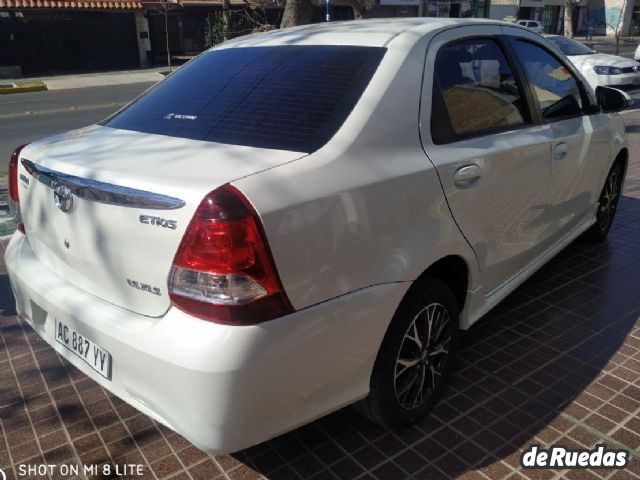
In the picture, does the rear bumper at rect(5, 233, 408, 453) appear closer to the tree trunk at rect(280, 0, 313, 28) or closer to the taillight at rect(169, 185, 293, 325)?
the taillight at rect(169, 185, 293, 325)

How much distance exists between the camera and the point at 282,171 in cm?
207

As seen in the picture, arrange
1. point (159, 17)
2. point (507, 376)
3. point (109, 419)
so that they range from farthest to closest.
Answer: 1. point (159, 17)
2. point (507, 376)
3. point (109, 419)

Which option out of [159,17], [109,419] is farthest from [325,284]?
[159,17]

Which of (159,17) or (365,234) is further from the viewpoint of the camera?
(159,17)

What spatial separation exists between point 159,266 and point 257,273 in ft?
1.20

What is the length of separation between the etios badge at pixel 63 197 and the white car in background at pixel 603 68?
1303 cm

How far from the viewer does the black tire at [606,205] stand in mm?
4840

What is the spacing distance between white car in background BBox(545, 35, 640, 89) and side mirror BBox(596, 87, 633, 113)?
9819mm

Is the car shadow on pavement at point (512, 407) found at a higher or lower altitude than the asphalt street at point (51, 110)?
higher

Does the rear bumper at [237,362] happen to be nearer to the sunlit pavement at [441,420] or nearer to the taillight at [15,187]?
the sunlit pavement at [441,420]

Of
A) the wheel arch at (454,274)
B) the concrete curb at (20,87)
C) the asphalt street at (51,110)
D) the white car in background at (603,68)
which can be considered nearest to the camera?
the wheel arch at (454,274)

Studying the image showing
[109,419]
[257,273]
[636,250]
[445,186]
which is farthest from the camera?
[636,250]

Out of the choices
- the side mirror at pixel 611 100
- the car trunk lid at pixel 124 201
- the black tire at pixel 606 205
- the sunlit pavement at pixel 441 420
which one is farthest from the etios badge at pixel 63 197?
the black tire at pixel 606 205

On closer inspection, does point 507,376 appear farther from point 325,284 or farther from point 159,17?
point 159,17
